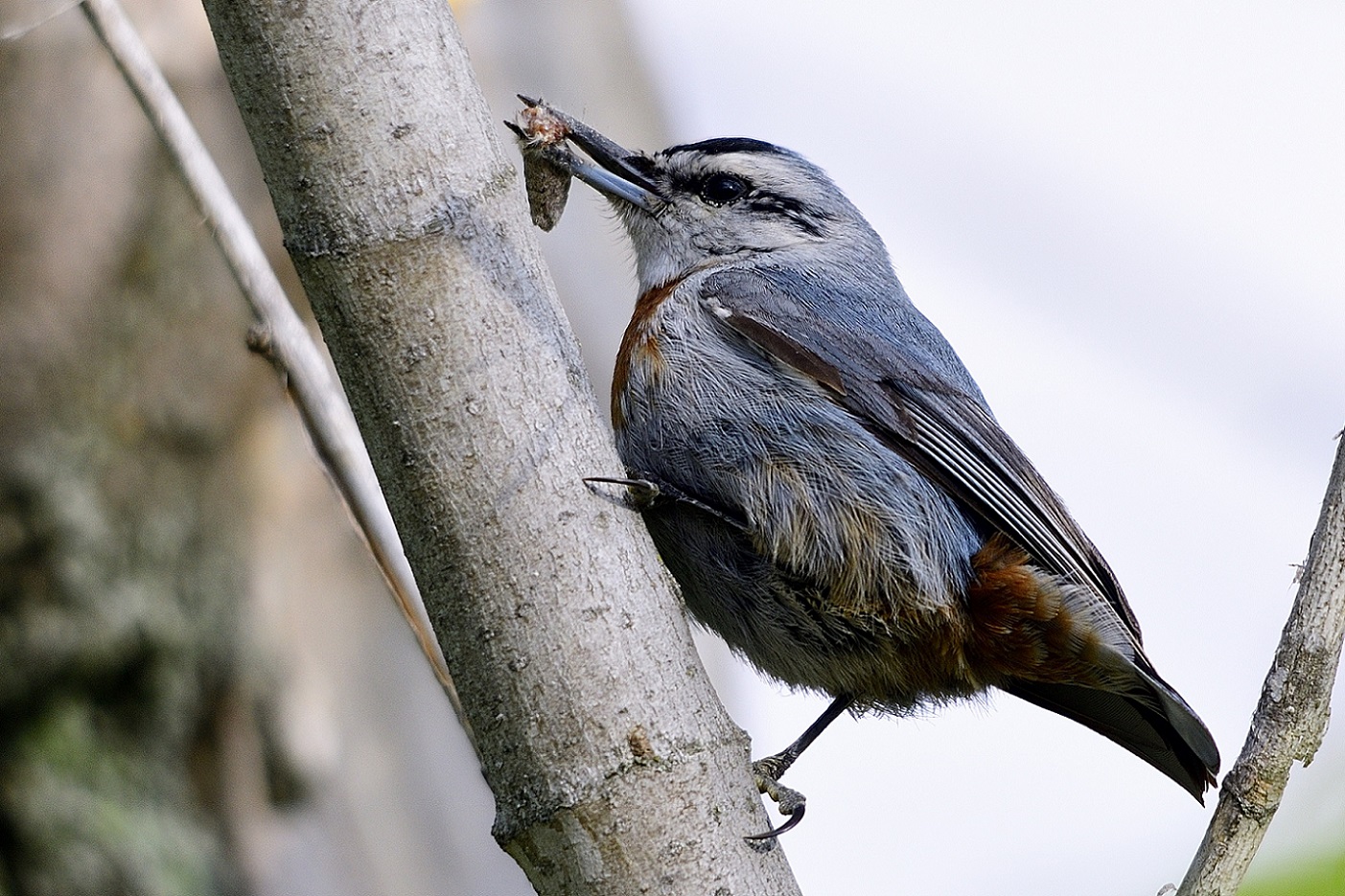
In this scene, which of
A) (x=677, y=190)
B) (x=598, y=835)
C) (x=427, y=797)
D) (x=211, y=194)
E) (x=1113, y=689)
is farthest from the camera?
(x=427, y=797)

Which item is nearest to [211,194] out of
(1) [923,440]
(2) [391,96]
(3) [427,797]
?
(2) [391,96]

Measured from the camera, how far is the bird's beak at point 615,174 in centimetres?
354

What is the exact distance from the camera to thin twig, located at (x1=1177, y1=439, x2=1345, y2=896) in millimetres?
2145

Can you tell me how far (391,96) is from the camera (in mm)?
1924

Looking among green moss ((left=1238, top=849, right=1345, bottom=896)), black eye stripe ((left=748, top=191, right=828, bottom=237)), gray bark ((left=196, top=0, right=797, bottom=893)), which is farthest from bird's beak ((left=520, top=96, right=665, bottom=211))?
green moss ((left=1238, top=849, right=1345, bottom=896))

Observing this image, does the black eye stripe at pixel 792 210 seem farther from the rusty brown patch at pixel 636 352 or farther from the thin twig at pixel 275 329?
the thin twig at pixel 275 329

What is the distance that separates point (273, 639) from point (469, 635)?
297cm

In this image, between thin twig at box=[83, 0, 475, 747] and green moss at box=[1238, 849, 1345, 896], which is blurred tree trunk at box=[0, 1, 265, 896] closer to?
thin twig at box=[83, 0, 475, 747]

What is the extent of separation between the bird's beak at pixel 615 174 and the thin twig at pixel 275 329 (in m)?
1.16

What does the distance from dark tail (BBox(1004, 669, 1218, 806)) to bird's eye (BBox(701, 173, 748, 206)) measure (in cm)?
156

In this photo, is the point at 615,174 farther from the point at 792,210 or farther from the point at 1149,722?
the point at 1149,722

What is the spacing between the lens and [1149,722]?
3.18 metres

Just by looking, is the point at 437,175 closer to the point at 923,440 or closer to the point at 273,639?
the point at 923,440

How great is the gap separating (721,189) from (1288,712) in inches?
85.1
